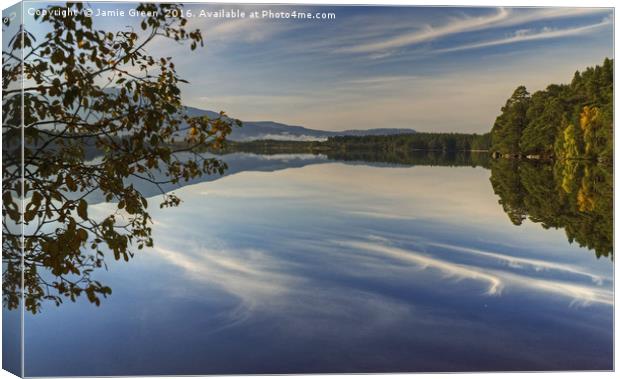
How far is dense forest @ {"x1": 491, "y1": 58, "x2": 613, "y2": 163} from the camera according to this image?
5367 mm

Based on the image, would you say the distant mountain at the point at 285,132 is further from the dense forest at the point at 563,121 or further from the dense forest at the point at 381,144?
the dense forest at the point at 563,121

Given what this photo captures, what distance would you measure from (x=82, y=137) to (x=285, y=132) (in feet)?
4.68

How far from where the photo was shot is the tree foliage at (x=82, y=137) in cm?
474

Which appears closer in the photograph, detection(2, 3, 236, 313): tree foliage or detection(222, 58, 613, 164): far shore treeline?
detection(2, 3, 236, 313): tree foliage

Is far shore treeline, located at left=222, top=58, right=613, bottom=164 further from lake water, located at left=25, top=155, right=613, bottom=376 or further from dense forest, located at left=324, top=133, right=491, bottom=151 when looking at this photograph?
lake water, located at left=25, top=155, right=613, bottom=376

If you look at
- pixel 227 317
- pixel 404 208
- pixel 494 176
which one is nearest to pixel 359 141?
pixel 404 208

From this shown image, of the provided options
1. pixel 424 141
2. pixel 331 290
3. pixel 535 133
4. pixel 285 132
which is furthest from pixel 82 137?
pixel 535 133

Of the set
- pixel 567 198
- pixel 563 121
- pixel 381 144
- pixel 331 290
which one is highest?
pixel 563 121

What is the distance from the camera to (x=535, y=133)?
5930 millimetres

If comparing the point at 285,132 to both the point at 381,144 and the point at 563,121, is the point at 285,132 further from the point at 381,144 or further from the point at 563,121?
the point at 563,121

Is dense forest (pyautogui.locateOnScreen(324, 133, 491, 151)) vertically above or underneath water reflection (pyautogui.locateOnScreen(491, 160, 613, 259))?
above

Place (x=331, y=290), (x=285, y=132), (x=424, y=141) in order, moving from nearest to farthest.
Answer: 1. (x=331, y=290)
2. (x=285, y=132)
3. (x=424, y=141)

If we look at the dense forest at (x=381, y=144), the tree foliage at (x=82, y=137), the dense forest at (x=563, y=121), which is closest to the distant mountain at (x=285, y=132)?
the dense forest at (x=381, y=144)

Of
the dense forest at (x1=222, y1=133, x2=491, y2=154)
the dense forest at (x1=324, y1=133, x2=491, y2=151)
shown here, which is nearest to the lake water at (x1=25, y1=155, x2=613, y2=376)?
the dense forest at (x1=222, y1=133, x2=491, y2=154)
